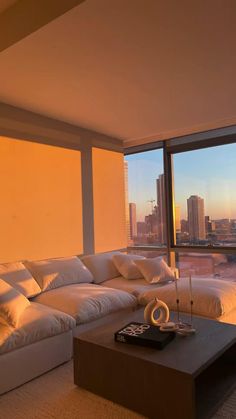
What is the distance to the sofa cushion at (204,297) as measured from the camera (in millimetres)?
2938

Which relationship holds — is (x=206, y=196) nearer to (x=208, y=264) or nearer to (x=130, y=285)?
(x=208, y=264)

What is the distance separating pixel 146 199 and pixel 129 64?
2969mm

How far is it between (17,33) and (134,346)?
7.55ft

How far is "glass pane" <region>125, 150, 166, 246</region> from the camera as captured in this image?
17.5ft

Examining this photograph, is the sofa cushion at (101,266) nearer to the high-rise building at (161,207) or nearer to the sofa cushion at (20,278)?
the sofa cushion at (20,278)

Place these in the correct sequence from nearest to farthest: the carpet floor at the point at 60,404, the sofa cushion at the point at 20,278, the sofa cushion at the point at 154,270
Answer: the carpet floor at the point at 60,404
the sofa cushion at the point at 20,278
the sofa cushion at the point at 154,270

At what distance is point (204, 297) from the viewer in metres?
3.02

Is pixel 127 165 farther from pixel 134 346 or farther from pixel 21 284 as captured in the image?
pixel 134 346

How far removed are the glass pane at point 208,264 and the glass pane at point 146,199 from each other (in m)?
0.46

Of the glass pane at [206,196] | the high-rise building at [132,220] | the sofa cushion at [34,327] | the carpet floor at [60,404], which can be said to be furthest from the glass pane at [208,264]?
the carpet floor at [60,404]

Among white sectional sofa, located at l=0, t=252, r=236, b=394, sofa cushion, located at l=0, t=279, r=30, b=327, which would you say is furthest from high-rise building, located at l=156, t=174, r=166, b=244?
sofa cushion, located at l=0, t=279, r=30, b=327

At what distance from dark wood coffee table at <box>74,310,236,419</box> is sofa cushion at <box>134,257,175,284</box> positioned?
1.46 metres

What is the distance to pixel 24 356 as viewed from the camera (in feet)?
7.82

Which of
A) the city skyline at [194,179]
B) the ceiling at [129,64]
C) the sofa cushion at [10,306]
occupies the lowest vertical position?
the sofa cushion at [10,306]
